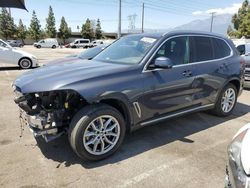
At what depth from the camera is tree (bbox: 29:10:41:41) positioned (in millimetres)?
69688

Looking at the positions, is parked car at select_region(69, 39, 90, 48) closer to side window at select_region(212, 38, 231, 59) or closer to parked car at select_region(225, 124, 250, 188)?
side window at select_region(212, 38, 231, 59)

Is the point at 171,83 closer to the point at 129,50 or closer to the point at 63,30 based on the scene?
the point at 129,50

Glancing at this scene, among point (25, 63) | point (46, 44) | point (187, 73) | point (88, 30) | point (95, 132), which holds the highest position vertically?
point (88, 30)

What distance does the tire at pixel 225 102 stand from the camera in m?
5.27

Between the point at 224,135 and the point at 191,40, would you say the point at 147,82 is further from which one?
the point at 224,135

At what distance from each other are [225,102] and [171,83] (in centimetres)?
200

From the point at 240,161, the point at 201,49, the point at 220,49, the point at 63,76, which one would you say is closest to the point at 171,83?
the point at 201,49

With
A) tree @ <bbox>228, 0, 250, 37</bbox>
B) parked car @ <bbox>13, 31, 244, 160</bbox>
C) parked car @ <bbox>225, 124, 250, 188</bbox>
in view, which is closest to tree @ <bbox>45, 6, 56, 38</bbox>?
tree @ <bbox>228, 0, 250, 37</bbox>

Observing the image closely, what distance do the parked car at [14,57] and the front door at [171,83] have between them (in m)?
10.7

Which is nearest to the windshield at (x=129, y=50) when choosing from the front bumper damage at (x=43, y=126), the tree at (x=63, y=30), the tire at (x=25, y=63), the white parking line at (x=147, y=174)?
the front bumper damage at (x=43, y=126)

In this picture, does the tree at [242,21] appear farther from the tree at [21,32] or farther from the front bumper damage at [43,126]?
the tree at [21,32]

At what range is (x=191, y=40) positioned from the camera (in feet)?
15.1

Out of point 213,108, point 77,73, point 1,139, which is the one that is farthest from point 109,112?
point 213,108

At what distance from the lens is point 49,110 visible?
337cm
